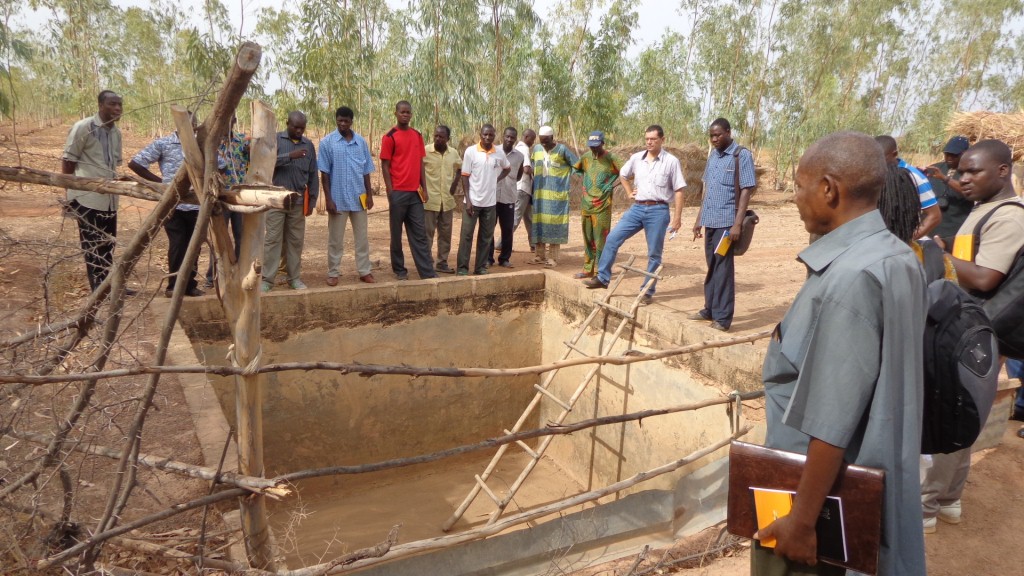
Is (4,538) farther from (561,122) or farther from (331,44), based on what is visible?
(561,122)

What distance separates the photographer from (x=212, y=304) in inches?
215

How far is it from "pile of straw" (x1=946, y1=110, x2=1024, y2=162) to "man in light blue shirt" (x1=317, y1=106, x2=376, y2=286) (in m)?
8.55

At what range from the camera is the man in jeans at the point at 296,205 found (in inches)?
235

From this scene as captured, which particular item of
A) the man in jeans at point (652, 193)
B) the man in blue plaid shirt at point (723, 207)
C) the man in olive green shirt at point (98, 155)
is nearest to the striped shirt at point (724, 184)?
the man in blue plaid shirt at point (723, 207)

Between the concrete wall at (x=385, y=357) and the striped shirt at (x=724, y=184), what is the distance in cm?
222

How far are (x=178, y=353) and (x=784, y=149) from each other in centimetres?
2072

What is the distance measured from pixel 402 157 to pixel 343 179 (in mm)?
617

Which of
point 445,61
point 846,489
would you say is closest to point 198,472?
point 846,489

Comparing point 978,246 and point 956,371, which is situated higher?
point 978,246

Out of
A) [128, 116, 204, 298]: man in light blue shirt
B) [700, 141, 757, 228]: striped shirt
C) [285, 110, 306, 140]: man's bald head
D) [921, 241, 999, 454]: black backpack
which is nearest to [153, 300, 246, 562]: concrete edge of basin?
[128, 116, 204, 298]: man in light blue shirt

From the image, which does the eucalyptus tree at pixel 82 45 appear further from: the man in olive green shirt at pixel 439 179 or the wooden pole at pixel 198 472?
the wooden pole at pixel 198 472

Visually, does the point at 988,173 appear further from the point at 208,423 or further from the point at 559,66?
the point at 559,66

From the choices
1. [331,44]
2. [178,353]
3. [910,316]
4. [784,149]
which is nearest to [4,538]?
[178,353]

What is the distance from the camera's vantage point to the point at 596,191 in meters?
6.90
